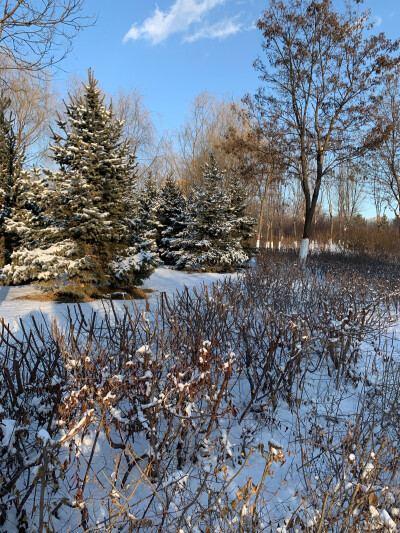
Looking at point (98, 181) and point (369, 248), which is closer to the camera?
point (98, 181)

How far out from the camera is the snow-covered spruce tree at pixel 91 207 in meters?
7.89

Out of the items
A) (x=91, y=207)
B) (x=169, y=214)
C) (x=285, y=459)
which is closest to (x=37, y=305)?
(x=91, y=207)

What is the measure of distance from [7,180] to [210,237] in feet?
25.8

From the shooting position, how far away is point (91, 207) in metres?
8.03

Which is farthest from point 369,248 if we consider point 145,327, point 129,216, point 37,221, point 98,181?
point 145,327

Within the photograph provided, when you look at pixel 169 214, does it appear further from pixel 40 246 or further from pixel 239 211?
pixel 40 246

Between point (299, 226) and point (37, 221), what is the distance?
28.3 metres

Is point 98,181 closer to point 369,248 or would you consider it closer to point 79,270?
point 79,270

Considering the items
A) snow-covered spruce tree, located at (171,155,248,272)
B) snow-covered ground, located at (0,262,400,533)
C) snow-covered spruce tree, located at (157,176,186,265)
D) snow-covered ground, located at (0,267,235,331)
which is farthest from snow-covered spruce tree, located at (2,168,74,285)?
snow-covered spruce tree, located at (157,176,186,265)

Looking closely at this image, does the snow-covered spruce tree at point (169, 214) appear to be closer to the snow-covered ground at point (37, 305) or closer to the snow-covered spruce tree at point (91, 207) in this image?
the snow-covered ground at point (37, 305)

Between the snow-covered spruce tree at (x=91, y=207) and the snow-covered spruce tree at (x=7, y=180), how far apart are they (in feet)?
7.45

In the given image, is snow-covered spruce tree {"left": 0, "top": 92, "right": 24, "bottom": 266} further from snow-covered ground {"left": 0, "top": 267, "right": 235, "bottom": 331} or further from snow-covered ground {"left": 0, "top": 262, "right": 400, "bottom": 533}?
snow-covered ground {"left": 0, "top": 262, "right": 400, "bottom": 533}

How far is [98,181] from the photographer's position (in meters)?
8.39

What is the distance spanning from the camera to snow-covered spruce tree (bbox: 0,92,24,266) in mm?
9797
